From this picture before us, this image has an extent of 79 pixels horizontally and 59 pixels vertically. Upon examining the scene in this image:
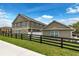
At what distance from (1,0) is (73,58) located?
8.77 m

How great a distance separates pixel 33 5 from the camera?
20938 mm

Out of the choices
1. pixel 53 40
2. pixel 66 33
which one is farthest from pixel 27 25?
pixel 53 40

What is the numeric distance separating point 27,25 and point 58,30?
21.4 feet

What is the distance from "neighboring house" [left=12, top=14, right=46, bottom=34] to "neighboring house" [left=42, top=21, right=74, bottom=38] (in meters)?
2.01

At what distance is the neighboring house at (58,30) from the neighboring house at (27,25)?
79.2 inches

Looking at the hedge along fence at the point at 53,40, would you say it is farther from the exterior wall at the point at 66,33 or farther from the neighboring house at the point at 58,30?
the neighboring house at the point at 58,30

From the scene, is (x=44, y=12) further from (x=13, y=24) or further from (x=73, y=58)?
(x=73, y=58)

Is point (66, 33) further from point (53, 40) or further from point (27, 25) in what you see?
point (53, 40)

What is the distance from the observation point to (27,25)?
2741 centimetres

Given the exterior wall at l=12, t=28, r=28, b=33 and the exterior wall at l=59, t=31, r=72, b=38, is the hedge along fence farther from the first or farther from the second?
the exterior wall at l=12, t=28, r=28, b=33

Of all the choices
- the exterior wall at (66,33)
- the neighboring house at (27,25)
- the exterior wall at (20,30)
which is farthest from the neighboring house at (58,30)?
the exterior wall at (20,30)

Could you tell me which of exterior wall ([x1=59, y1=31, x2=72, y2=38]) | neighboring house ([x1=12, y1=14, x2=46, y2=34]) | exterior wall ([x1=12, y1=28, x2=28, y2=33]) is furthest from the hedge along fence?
exterior wall ([x1=12, y1=28, x2=28, y2=33])

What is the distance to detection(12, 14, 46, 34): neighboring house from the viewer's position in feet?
86.6

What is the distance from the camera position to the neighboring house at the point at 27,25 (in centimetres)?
2639
